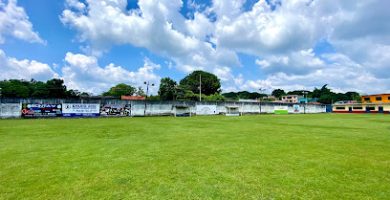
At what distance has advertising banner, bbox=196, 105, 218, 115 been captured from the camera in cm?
4466

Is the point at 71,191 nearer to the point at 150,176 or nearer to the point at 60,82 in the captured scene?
the point at 150,176

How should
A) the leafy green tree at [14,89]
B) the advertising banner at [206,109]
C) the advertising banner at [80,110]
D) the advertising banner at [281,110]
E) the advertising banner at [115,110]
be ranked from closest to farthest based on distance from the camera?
the advertising banner at [80,110], the advertising banner at [115,110], the advertising banner at [206,109], the advertising banner at [281,110], the leafy green tree at [14,89]

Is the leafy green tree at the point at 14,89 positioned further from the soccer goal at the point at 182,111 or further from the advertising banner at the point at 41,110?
the soccer goal at the point at 182,111

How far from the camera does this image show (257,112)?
54.6 meters

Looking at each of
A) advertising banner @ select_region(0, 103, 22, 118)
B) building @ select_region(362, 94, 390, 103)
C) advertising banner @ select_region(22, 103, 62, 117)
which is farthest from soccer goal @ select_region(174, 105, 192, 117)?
building @ select_region(362, 94, 390, 103)

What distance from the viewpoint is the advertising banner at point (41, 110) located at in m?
29.9

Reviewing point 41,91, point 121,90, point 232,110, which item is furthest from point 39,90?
point 232,110

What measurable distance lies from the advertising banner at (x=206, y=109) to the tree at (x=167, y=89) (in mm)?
24039

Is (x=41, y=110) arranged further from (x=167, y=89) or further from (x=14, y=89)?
(x=14, y=89)

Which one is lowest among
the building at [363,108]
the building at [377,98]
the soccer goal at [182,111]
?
the soccer goal at [182,111]

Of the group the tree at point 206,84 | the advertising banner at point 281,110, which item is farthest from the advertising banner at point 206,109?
the tree at point 206,84

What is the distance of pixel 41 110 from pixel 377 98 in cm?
8231

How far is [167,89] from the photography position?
230ft

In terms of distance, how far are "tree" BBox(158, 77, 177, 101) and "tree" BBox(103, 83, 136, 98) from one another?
979 inches
